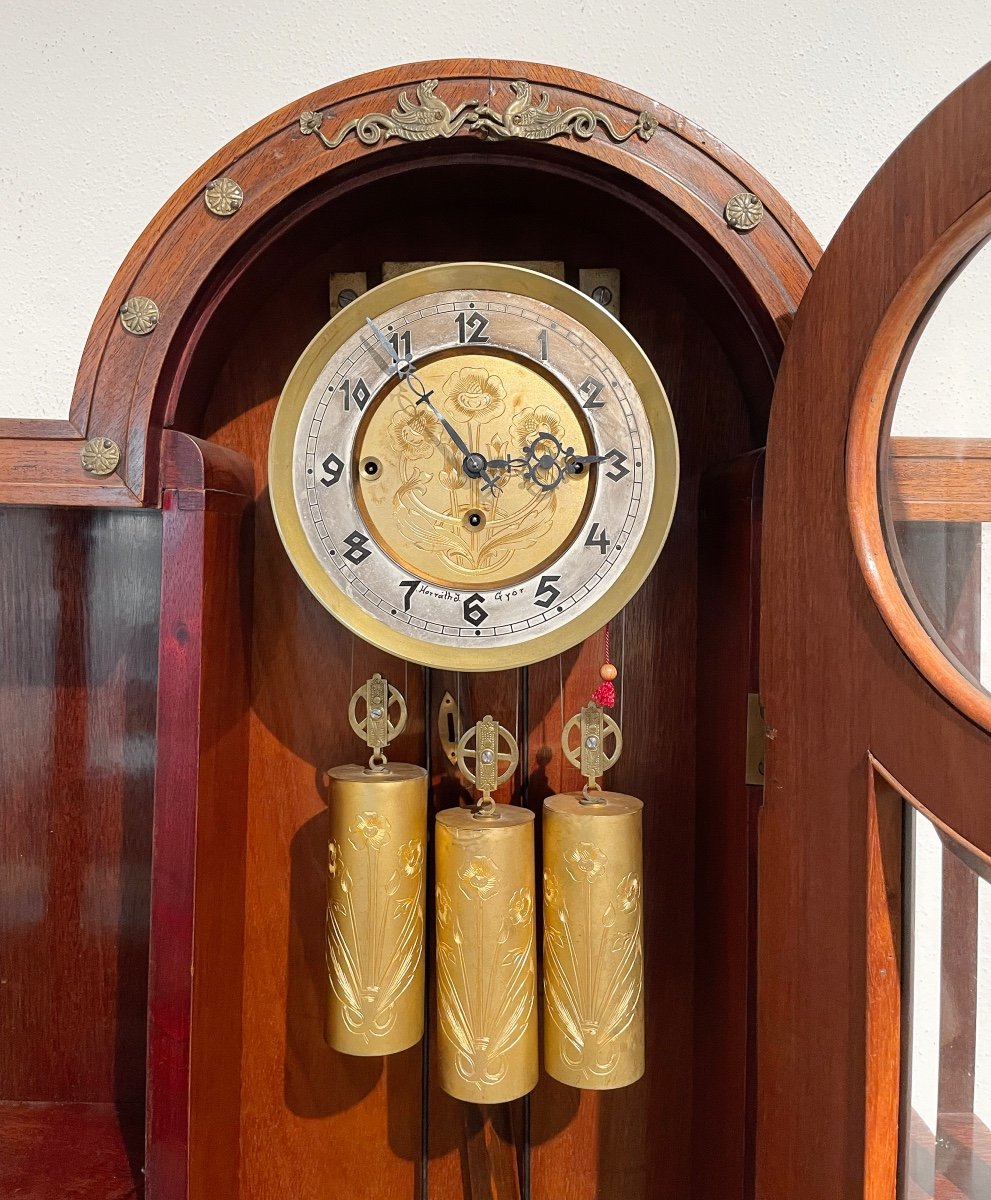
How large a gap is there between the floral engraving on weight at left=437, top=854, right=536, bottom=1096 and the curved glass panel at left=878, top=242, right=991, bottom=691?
41 cm

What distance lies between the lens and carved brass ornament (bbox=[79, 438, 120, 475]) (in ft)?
2.34

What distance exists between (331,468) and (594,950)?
0.46 meters

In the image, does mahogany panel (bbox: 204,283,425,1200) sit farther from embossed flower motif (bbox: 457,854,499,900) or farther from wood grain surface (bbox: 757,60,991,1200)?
wood grain surface (bbox: 757,60,991,1200)

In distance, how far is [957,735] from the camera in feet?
1.75

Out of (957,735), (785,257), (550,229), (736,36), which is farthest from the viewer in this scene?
(736,36)

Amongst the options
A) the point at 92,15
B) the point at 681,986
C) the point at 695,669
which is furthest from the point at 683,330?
the point at 92,15

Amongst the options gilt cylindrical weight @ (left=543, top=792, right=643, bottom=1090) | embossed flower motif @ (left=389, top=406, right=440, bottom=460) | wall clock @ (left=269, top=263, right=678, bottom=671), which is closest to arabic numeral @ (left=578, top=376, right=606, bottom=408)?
wall clock @ (left=269, top=263, right=678, bottom=671)

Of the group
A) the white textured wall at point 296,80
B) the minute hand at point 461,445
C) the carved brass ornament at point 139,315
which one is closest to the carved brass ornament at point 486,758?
the minute hand at point 461,445

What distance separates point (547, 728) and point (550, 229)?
19.1 inches

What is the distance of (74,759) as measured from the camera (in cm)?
95

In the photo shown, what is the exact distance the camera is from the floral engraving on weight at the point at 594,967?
2.56ft

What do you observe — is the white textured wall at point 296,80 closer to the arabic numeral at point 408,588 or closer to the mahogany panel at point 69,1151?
the arabic numeral at point 408,588

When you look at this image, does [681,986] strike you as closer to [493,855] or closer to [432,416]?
[493,855]

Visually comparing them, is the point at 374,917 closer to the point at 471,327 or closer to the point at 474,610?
the point at 474,610
